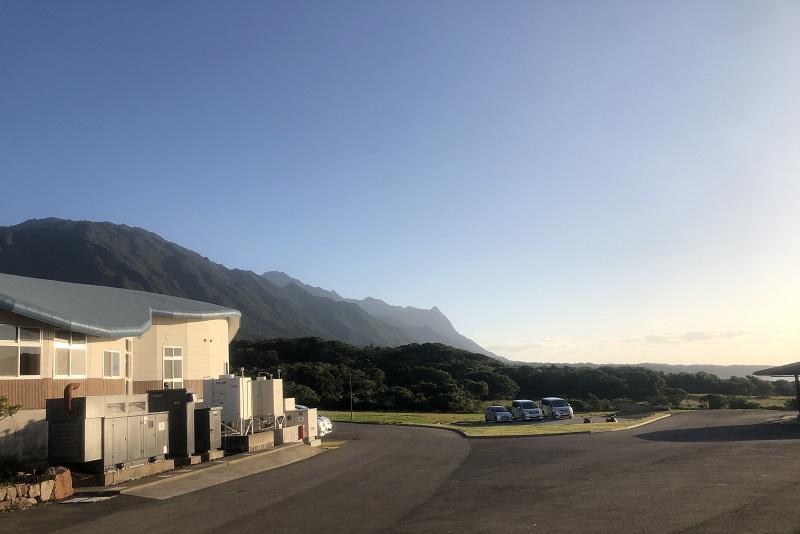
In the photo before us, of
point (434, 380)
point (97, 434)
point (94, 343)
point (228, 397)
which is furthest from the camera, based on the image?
point (434, 380)

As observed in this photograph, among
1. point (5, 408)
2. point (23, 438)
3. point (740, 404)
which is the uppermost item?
point (5, 408)

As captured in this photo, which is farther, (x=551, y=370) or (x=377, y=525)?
(x=551, y=370)

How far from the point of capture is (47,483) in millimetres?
14586

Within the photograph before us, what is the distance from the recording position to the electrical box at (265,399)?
2814 centimetres

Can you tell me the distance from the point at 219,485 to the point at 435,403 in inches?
2132

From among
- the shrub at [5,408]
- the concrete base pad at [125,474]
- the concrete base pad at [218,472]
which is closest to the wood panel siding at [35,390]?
the shrub at [5,408]

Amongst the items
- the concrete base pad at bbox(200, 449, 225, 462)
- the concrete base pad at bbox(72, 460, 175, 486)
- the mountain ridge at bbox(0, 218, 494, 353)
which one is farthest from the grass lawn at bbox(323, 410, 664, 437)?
the mountain ridge at bbox(0, 218, 494, 353)

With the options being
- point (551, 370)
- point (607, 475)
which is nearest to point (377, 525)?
point (607, 475)

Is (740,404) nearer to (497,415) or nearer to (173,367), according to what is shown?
(497,415)

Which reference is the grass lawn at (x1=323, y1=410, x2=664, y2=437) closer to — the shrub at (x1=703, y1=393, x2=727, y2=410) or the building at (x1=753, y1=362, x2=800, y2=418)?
the building at (x1=753, y1=362, x2=800, y2=418)

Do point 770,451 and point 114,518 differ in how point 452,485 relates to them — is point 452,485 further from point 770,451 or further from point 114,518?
point 770,451

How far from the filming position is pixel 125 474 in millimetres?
17359

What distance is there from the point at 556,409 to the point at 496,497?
3554 centimetres

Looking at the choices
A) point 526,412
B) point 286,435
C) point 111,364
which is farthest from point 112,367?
point 526,412
